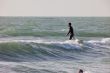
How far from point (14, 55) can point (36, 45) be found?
2702mm

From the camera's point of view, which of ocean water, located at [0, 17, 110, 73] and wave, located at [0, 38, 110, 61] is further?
wave, located at [0, 38, 110, 61]

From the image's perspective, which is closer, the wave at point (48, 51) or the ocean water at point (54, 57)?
the ocean water at point (54, 57)

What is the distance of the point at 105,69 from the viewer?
12984 millimetres

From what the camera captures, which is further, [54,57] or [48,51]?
[48,51]

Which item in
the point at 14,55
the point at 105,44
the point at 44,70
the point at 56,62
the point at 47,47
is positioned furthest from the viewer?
the point at 105,44

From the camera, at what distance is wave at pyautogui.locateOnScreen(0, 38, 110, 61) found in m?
16.0

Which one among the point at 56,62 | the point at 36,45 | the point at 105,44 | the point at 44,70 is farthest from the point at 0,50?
the point at 105,44

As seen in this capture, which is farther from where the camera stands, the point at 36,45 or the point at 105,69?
the point at 36,45

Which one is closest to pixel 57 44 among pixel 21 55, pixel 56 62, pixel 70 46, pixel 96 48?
pixel 70 46

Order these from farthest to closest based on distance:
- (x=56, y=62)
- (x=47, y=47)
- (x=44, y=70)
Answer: (x=47, y=47) → (x=56, y=62) → (x=44, y=70)

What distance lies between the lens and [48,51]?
17.5 meters

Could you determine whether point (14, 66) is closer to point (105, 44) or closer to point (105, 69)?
point (105, 69)

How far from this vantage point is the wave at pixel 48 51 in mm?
16047

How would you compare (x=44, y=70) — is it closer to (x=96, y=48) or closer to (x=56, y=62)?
(x=56, y=62)
